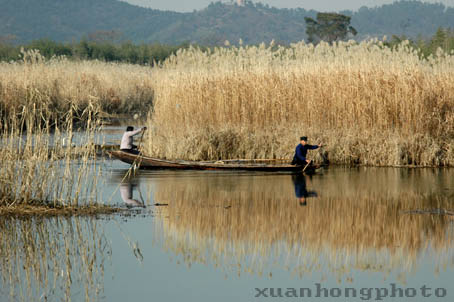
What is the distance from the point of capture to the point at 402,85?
1725 cm

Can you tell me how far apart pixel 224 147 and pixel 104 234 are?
8430 mm

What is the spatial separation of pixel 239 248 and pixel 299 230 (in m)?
1.20

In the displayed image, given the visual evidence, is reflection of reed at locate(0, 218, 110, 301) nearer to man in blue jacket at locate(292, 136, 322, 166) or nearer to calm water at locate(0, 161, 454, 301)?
calm water at locate(0, 161, 454, 301)

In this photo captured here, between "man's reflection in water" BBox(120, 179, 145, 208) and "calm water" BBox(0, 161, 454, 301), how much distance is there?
0.03m

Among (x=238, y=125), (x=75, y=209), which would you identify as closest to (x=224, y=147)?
(x=238, y=125)

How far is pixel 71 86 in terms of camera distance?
27938mm

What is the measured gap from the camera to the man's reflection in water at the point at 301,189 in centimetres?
1195

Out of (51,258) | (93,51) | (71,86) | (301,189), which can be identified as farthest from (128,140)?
(93,51)

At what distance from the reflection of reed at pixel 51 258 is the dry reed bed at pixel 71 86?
13.0m

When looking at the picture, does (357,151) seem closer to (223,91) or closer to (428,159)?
(428,159)

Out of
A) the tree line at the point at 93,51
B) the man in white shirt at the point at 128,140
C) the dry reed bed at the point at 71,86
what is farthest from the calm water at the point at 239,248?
the tree line at the point at 93,51

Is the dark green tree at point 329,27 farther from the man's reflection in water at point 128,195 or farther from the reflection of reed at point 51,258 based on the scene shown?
the reflection of reed at point 51,258

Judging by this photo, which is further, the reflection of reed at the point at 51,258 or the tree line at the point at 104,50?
the tree line at the point at 104,50

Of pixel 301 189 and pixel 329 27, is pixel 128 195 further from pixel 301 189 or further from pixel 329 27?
pixel 329 27
